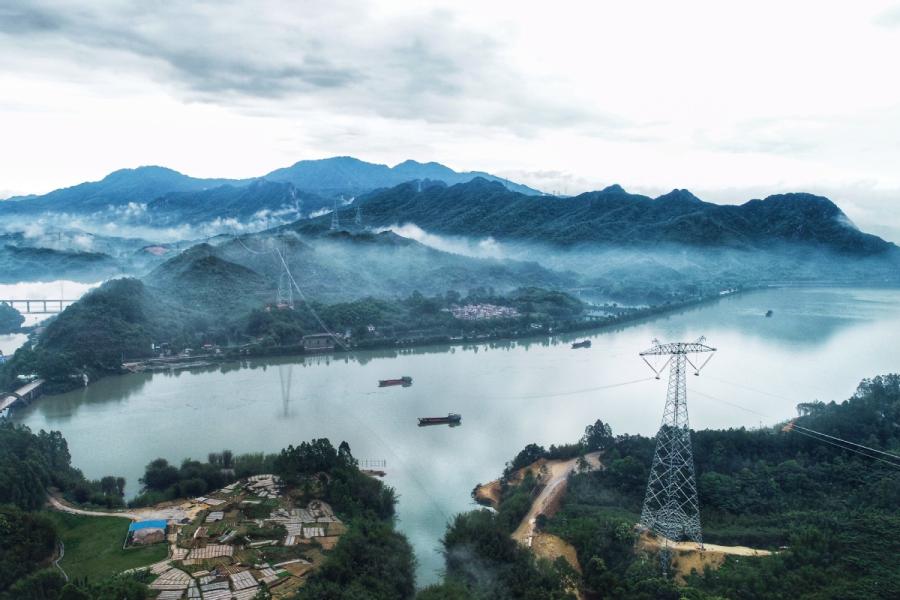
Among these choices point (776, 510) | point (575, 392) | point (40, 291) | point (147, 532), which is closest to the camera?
point (147, 532)

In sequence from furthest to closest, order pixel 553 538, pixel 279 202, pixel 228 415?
pixel 279 202 → pixel 228 415 → pixel 553 538

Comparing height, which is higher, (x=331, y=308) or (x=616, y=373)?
(x=331, y=308)

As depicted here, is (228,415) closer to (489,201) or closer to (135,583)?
(135,583)

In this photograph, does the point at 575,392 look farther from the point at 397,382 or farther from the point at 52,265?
the point at 52,265

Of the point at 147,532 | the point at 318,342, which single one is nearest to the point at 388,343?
the point at 318,342

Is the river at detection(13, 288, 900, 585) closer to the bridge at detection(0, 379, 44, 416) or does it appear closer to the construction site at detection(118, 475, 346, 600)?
the bridge at detection(0, 379, 44, 416)

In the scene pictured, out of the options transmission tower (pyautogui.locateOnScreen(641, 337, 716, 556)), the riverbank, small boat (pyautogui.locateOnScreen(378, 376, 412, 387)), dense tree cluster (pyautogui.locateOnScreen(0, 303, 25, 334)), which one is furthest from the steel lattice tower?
transmission tower (pyautogui.locateOnScreen(641, 337, 716, 556))

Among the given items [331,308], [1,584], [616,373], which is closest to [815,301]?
[616,373]

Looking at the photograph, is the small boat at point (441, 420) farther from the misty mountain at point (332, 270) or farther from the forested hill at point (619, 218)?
the forested hill at point (619, 218)
